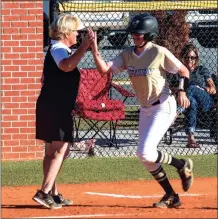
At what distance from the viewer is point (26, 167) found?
11.8 metres

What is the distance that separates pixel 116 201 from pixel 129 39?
8038 mm

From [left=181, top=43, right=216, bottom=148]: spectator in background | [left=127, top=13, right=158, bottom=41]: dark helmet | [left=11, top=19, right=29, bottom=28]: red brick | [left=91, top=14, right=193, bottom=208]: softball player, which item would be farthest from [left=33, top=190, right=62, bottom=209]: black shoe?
[left=181, top=43, right=216, bottom=148]: spectator in background

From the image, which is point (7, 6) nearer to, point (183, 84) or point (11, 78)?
point (11, 78)

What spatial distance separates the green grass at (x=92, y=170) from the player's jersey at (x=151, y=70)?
7.93 ft

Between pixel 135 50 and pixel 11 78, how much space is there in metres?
4.09

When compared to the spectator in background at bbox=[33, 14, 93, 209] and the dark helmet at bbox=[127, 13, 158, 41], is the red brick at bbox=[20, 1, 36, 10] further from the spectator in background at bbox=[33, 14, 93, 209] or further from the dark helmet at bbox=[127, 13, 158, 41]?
the dark helmet at bbox=[127, 13, 158, 41]

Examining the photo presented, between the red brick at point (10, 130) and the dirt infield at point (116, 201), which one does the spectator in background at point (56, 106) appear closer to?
the dirt infield at point (116, 201)

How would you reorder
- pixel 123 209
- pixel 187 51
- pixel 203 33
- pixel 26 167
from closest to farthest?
pixel 123 209, pixel 26 167, pixel 187 51, pixel 203 33

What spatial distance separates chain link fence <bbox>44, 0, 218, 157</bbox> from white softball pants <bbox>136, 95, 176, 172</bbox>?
4.14m

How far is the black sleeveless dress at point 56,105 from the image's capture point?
8.66 metres

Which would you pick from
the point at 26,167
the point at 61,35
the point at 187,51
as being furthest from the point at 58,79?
the point at 187,51

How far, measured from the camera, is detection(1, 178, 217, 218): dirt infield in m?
8.34

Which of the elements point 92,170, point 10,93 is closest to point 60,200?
point 92,170

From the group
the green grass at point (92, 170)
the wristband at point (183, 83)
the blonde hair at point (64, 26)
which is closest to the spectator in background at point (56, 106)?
the blonde hair at point (64, 26)
